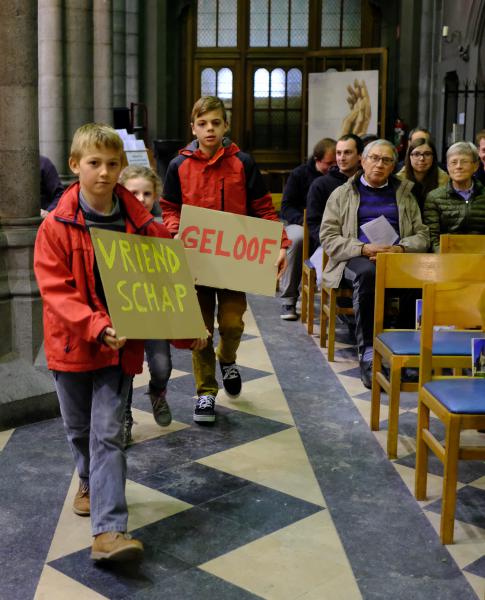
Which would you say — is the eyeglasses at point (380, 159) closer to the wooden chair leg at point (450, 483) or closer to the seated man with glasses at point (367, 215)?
the seated man with glasses at point (367, 215)

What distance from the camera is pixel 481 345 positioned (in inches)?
144

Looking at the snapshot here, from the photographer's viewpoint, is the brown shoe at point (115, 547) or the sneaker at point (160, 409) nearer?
the brown shoe at point (115, 547)

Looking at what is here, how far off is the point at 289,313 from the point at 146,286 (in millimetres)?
4543

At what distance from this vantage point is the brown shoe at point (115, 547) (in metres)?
3.04

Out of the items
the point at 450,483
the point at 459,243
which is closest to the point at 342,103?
the point at 459,243

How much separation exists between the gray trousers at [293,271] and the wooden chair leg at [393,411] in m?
3.34

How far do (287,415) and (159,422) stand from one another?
32.7 inches

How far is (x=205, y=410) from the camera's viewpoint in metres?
4.73

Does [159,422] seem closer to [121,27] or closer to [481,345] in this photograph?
[481,345]

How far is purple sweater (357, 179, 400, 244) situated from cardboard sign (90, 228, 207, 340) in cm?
276

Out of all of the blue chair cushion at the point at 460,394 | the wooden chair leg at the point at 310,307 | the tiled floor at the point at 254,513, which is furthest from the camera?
the wooden chair leg at the point at 310,307

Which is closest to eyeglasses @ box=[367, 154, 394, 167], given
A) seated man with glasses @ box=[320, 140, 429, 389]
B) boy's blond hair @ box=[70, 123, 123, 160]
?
seated man with glasses @ box=[320, 140, 429, 389]

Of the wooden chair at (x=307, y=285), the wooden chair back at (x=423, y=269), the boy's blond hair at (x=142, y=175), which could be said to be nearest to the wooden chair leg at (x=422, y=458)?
the wooden chair back at (x=423, y=269)

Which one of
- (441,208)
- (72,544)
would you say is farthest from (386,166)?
(72,544)
